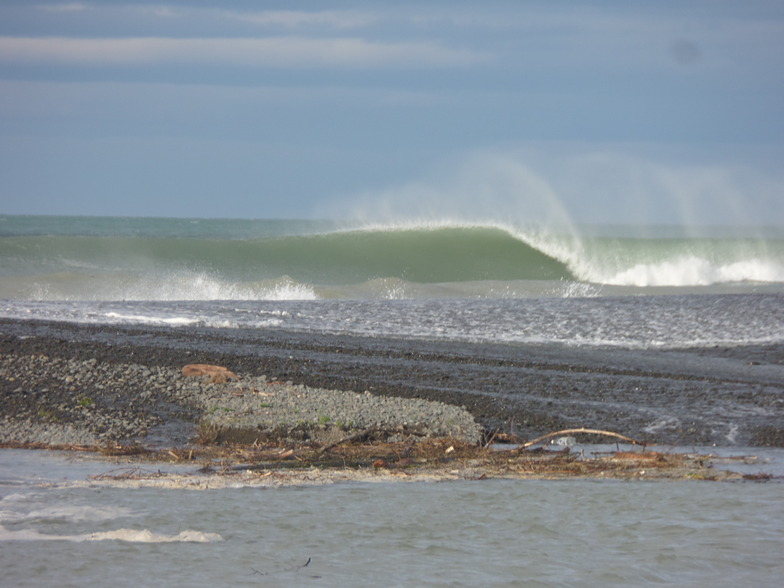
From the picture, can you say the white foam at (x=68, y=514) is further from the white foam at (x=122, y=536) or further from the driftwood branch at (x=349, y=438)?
the driftwood branch at (x=349, y=438)

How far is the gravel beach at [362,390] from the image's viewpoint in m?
8.48

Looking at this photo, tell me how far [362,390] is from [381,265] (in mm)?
25924

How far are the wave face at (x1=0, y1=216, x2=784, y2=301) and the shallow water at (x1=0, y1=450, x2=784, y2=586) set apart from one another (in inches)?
782

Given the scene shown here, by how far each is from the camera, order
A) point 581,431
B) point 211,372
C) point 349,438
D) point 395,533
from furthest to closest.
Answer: point 211,372 → point 581,431 → point 349,438 → point 395,533

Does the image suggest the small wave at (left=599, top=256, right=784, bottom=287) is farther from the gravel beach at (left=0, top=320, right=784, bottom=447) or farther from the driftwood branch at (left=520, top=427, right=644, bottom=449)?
the driftwood branch at (left=520, top=427, right=644, bottom=449)

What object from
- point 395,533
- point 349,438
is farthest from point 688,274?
point 395,533

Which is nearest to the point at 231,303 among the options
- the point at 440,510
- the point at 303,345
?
the point at 303,345

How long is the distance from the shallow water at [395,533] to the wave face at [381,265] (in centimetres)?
1986

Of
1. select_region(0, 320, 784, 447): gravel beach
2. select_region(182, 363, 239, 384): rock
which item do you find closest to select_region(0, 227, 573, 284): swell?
select_region(0, 320, 784, 447): gravel beach

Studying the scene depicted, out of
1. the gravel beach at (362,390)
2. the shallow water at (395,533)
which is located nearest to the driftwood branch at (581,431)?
the gravel beach at (362,390)

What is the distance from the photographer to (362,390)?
1023 cm

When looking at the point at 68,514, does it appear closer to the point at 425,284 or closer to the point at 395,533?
the point at 395,533

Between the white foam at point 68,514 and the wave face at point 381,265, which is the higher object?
the wave face at point 381,265

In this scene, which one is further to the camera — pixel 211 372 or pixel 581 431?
pixel 211 372
